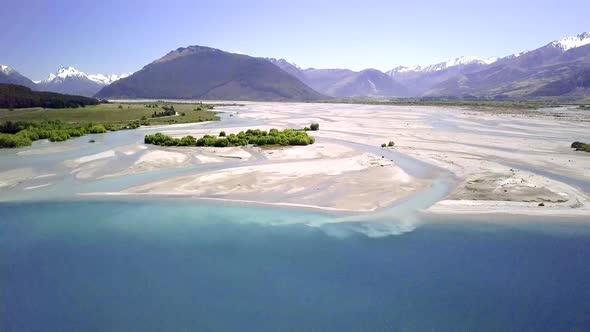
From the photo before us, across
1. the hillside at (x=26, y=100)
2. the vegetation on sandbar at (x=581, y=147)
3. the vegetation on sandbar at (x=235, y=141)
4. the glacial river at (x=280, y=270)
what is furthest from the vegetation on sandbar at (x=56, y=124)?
the vegetation on sandbar at (x=581, y=147)

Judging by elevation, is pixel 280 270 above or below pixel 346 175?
below

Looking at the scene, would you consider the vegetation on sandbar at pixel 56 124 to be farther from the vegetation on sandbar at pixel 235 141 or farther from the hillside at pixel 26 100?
the vegetation on sandbar at pixel 235 141

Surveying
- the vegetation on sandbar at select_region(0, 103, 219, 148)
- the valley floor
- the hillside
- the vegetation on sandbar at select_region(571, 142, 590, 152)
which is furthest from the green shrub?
the vegetation on sandbar at select_region(571, 142, 590, 152)

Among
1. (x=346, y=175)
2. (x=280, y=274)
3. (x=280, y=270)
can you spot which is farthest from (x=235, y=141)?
(x=280, y=274)

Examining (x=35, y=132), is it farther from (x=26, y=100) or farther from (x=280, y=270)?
(x=280, y=270)

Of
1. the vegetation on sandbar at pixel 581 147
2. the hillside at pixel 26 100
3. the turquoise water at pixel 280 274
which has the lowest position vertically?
the turquoise water at pixel 280 274

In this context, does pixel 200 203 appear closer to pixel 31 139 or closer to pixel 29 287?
pixel 29 287

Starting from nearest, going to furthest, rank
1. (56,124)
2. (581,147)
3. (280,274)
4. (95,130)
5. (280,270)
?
1. (280,274)
2. (280,270)
3. (581,147)
4. (95,130)
5. (56,124)

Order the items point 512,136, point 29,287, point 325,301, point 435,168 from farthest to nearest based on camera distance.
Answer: point 512,136 → point 435,168 → point 29,287 → point 325,301

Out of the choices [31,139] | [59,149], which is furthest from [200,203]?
[31,139]
